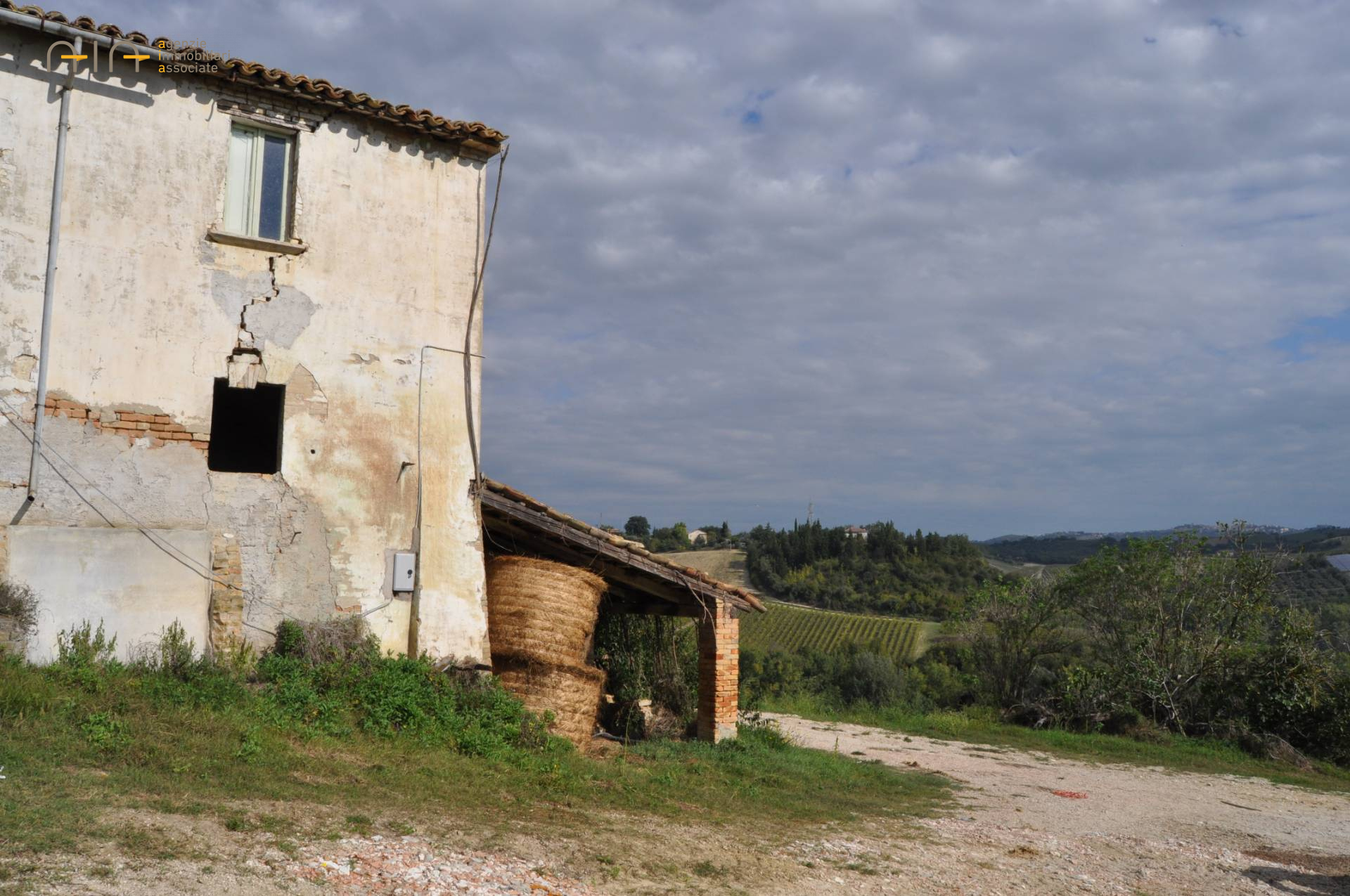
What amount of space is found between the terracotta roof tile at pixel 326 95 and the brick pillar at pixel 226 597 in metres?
5.15

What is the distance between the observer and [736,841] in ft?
26.5

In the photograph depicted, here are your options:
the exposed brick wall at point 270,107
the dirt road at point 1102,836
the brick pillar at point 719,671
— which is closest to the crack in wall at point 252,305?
the exposed brick wall at point 270,107

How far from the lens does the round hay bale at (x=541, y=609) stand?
11.5 m

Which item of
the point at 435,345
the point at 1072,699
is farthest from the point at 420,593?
the point at 1072,699

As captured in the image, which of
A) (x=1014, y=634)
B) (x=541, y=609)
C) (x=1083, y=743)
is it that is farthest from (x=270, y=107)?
(x=1014, y=634)

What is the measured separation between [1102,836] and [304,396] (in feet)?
33.2

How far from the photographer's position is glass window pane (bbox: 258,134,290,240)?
10.8 metres

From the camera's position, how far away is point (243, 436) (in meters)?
13.0

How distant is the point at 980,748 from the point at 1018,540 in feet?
595

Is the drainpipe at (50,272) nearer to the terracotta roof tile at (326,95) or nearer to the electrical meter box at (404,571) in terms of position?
the terracotta roof tile at (326,95)

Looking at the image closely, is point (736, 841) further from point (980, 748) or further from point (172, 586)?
point (980, 748)

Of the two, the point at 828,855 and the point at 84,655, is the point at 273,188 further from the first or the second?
the point at 828,855

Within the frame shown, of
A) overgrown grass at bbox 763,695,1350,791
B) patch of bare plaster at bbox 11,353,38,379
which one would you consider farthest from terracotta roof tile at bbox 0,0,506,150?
overgrown grass at bbox 763,695,1350,791

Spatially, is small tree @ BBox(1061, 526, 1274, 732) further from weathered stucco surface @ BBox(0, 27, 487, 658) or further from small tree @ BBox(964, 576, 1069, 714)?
weathered stucco surface @ BBox(0, 27, 487, 658)
